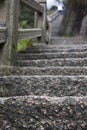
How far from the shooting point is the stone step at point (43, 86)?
2287 millimetres

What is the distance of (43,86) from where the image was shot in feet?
7.72

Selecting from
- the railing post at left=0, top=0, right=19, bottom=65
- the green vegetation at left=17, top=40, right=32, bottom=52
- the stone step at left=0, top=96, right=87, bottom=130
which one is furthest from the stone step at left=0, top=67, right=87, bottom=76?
the green vegetation at left=17, top=40, right=32, bottom=52

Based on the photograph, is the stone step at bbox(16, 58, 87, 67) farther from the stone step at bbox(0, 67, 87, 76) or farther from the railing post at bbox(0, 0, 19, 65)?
the stone step at bbox(0, 67, 87, 76)

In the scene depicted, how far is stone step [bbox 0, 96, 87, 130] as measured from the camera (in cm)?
166

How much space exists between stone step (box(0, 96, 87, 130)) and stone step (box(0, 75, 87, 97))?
1.48ft

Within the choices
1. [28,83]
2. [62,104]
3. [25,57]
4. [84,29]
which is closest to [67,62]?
[25,57]

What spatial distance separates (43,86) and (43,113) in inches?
25.1

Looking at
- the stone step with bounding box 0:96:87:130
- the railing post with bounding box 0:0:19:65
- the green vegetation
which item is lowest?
the green vegetation

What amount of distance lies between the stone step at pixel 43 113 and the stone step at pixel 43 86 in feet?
1.48

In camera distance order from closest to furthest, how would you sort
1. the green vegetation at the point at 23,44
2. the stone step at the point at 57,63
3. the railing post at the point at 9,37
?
1. the railing post at the point at 9,37
2. the stone step at the point at 57,63
3. the green vegetation at the point at 23,44

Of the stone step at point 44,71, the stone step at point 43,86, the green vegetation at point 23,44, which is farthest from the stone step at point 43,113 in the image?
the green vegetation at point 23,44

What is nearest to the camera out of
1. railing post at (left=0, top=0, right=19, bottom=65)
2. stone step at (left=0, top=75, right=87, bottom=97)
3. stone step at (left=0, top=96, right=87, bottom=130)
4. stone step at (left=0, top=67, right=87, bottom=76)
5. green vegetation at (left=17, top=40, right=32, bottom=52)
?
stone step at (left=0, top=96, right=87, bottom=130)

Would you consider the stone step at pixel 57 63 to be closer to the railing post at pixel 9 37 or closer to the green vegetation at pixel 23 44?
the railing post at pixel 9 37

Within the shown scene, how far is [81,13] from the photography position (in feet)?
47.0
